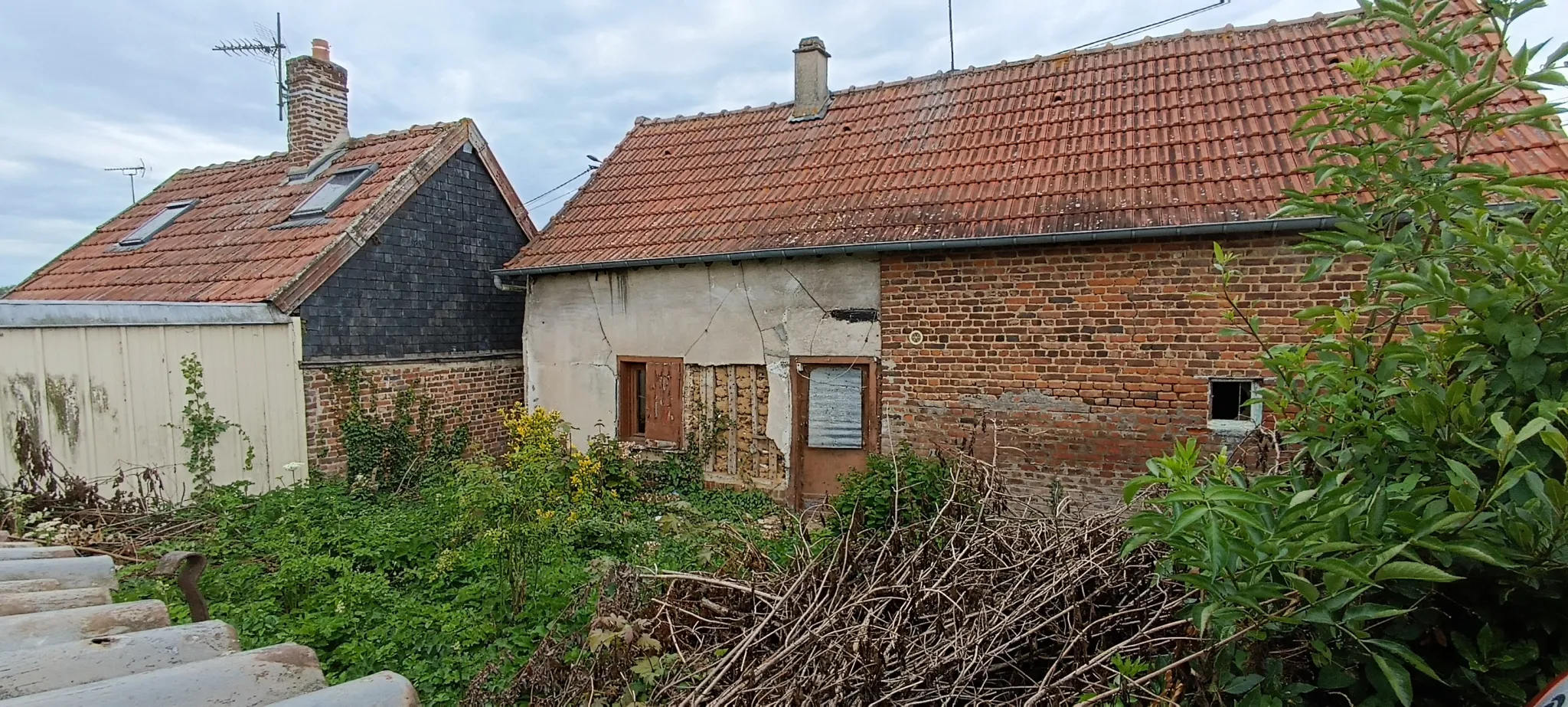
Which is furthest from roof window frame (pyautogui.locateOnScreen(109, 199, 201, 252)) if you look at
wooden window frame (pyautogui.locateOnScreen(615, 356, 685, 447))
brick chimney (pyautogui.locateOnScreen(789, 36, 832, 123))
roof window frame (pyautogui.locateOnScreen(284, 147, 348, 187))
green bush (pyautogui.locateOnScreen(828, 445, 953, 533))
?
green bush (pyautogui.locateOnScreen(828, 445, 953, 533))

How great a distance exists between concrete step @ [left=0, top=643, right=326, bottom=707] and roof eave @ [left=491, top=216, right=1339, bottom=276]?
6.32 m

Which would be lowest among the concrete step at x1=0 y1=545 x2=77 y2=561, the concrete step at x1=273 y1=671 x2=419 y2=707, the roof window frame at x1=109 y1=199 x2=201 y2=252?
the concrete step at x1=273 y1=671 x2=419 y2=707

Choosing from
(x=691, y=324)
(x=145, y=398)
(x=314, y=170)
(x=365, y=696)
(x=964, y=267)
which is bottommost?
(x=365, y=696)

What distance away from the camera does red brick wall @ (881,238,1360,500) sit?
7305 millimetres

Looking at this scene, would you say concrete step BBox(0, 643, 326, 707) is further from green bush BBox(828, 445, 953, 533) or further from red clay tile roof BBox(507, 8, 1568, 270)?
red clay tile roof BBox(507, 8, 1568, 270)

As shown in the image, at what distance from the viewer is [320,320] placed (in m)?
9.55

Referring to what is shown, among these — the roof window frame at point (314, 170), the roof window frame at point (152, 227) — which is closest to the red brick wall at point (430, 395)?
the roof window frame at point (314, 170)

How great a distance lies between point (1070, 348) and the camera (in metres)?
7.88

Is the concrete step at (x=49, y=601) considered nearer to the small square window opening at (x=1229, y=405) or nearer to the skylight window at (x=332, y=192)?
the small square window opening at (x=1229, y=405)

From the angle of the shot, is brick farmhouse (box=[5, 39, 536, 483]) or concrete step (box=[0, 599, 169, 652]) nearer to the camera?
concrete step (box=[0, 599, 169, 652])

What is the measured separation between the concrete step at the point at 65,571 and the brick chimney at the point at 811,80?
972 centimetres

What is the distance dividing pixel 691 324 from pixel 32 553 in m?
6.96

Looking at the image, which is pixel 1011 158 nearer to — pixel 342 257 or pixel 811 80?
pixel 811 80


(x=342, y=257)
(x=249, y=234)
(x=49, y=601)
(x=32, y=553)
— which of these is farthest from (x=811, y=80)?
(x=49, y=601)
